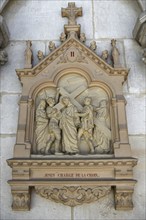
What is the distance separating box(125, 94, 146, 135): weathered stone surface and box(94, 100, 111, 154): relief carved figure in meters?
0.42

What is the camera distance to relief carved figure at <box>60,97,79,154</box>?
505 cm

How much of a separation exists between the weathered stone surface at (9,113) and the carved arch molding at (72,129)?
25cm

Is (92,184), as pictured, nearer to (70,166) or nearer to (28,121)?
(70,166)

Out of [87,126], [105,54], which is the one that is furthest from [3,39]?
[87,126]

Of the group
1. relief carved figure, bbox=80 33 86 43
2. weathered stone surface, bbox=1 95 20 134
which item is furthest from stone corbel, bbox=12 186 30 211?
relief carved figure, bbox=80 33 86 43

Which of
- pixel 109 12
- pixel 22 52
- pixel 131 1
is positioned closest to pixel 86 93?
pixel 22 52

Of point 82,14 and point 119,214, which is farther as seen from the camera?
point 82,14

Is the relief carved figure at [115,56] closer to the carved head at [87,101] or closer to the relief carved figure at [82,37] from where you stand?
the relief carved figure at [82,37]

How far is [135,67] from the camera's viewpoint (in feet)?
19.5

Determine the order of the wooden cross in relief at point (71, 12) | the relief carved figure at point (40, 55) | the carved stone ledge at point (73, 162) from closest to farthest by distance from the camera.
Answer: the carved stone ledge at point (73, 162) < the relief carved figure at point (40, 55) < the wooden cross in relief at point (71, 12)

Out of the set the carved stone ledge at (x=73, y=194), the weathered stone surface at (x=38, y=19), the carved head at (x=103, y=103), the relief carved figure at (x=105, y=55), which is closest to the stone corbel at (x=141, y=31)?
the relief carved figure at (x=105, y=55)

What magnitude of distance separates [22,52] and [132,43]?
2095 millimetres

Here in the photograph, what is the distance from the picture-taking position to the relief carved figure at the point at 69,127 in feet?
16.6

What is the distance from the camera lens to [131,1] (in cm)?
668
